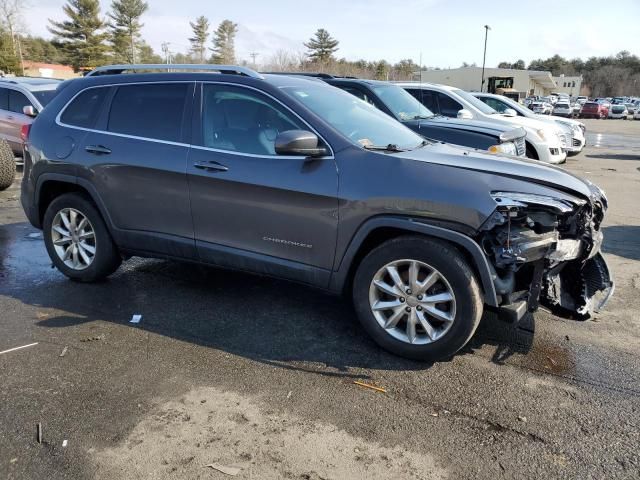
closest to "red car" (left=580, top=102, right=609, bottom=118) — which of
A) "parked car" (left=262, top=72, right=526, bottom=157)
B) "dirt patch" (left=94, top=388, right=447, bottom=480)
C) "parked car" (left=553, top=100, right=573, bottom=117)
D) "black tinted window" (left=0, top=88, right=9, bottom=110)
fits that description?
"parked car" (left=553, top=100, right=573, bottom=117)

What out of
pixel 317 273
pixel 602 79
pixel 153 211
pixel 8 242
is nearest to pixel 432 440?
pixel 317 273

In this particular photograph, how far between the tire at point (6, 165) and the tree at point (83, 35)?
59.5m

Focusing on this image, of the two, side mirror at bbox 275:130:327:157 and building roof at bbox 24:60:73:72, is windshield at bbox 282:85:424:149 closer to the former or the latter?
side mirror at bbox 275:130:327:157

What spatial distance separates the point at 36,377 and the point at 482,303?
2.86 meters

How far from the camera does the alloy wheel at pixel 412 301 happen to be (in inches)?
136

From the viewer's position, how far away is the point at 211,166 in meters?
4.07

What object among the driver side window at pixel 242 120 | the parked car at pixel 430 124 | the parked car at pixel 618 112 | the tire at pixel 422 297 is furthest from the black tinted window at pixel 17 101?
the parked car at pixel 618 112

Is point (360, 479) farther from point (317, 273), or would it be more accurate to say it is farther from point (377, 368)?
point (317, 273)

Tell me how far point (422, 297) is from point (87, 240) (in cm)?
317

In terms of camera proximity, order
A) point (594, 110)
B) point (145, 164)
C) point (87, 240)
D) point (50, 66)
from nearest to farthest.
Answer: point (145, 164), point (87, 240), point (594, 110), point (50, 66)

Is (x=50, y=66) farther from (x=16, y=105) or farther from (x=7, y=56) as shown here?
(x=16, y=105)

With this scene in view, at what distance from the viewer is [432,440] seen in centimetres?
282

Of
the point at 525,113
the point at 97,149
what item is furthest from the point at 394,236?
the point at 525,113

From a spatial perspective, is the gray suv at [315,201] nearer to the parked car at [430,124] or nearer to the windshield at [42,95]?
the parked car at [430,124]
